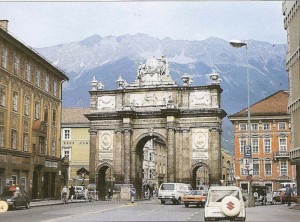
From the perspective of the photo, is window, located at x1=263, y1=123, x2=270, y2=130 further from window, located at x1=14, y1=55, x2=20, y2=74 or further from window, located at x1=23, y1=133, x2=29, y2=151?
window, located at x1=14, y1=55, x2=20, y2=74

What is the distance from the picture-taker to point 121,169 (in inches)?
2292

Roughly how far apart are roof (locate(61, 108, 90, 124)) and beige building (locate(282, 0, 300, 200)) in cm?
4709

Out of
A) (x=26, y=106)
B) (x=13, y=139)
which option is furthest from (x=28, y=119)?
(x=13, y=139)

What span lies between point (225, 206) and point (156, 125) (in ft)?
138

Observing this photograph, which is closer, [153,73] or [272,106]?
[153,73]

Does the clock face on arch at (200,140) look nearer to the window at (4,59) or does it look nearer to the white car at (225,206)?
the window at (4,59)

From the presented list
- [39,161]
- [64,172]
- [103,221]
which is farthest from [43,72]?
[103,221]

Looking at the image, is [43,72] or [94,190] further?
[94,190]

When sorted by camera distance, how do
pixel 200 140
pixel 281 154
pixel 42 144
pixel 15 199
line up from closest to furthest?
pixel 15 199, pixel 42 144, pixel 200 140, pixel 281 154

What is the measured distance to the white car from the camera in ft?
51.8

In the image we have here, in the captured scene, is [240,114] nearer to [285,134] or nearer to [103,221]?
[285,134]

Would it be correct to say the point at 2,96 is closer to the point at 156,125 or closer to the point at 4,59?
the point at 4,59

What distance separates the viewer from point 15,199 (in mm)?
31969

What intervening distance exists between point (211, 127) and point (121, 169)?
1123 cm
